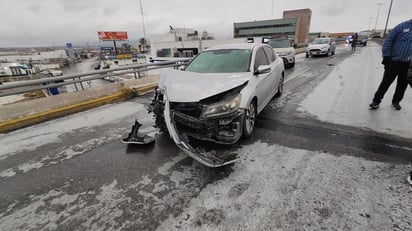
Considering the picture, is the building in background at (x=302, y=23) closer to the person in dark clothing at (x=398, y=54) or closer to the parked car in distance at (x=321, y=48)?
the parked car in distance at (x=321, y=48)

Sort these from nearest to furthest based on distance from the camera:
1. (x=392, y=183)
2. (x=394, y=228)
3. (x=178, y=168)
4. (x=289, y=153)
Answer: (x=394, y=228), (x=392, y=183), (x=178, y=168), (x=289, y=153)

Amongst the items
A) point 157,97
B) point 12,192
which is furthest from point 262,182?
point 12,192

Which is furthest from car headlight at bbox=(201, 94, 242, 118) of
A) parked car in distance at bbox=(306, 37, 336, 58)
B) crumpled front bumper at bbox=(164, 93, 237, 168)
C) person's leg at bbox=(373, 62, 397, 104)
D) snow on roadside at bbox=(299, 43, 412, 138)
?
parked car in distance at bbox=(306, 37, 336, 58)

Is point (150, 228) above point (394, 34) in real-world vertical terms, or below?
below

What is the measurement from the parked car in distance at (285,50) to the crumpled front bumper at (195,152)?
10.5m

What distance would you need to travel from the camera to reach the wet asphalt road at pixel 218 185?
1.98 meters

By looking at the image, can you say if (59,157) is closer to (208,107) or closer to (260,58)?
(208,107)

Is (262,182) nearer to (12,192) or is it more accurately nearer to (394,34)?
(12,192)

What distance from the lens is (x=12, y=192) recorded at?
2506 mm

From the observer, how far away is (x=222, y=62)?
4.22 meters

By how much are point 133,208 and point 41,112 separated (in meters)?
4.60

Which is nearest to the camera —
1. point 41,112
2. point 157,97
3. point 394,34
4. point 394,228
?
point 394,228

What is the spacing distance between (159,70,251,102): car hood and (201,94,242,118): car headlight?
166 mm

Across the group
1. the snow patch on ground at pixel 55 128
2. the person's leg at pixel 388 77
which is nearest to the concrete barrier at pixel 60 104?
the snow patch on ground at pixel 55 128
